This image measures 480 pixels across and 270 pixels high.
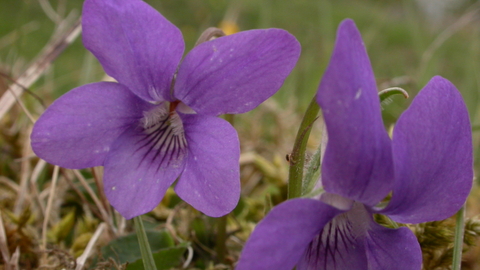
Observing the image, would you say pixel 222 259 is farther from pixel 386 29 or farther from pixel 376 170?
pixel 386 29

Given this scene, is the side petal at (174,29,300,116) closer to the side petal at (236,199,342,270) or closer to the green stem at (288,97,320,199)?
the green stem at (288,97,320,199)

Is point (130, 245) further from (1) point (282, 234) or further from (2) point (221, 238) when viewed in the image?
(1) point (282, 234)

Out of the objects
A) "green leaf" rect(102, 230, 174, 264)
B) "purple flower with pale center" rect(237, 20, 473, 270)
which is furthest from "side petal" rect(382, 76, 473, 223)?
"green leaf" rect(102, 230, 174, 264)

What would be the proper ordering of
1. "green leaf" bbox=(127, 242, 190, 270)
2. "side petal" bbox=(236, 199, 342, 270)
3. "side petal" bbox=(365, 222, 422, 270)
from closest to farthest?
"side petal" bbox=(236, 199, 342, 270) → "side petal" bbox=(365, 222, 422, 270) → "green leaf" bbox=(127, 242, 190, 270)

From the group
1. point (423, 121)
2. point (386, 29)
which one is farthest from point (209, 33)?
point (386, 29)

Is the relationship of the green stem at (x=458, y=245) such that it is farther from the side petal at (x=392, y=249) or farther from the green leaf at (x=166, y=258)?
the green leaf at (x=166, y=258)

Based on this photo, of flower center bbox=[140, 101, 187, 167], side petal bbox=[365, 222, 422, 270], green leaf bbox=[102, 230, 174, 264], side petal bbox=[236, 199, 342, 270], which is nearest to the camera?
side petal bbox=[236, 199, 342, 270]
